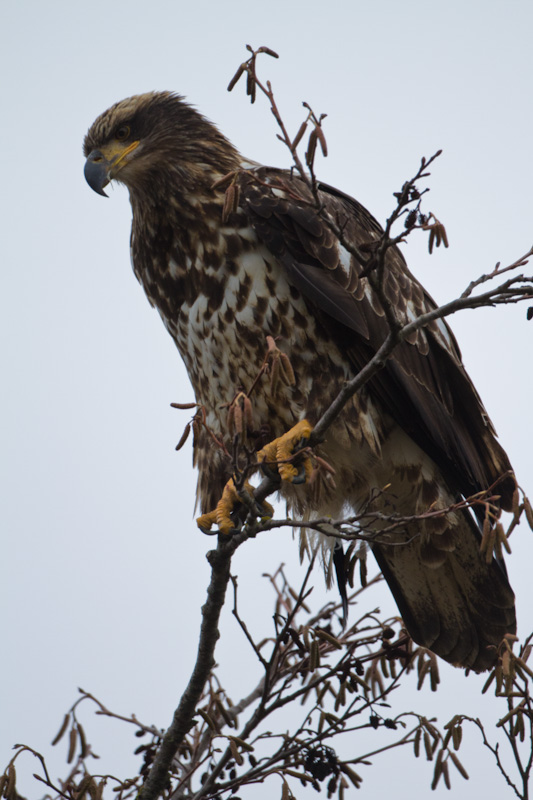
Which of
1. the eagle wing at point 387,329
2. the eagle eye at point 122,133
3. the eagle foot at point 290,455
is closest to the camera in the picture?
the eagle foot at point 290,455

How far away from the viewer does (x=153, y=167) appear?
15.4 feet

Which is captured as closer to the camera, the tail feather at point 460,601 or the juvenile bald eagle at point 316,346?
the juvenile bald eagle at point 316,346

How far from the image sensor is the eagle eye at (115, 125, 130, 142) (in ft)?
15.7

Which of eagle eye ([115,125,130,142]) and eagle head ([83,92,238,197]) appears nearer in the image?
eagle head ([83,92,238,197])


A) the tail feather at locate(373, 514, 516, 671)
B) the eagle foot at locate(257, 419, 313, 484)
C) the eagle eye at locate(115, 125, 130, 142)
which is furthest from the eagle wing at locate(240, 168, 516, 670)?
the eagle eye at locate(115, 125, 130, 142)

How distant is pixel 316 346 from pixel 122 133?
158cm

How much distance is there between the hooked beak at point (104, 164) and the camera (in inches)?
181

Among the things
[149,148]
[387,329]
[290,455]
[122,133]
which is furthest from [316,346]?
[122,133]

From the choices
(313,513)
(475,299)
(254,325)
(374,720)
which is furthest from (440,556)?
(475,299)

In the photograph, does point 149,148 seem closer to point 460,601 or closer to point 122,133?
point 122,133

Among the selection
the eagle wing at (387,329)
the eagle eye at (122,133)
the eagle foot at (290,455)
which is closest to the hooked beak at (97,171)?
the eagle eye at (122,133)

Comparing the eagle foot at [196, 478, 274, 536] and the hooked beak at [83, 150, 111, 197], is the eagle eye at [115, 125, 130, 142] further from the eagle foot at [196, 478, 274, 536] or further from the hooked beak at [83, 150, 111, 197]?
the eagle foot at [196, 478, 274, 536]

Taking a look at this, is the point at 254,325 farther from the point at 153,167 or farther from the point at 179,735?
the point at 179,735

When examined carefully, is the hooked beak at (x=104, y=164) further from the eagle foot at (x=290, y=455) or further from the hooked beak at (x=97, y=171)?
the eagle foot at (x=290, y=455)
